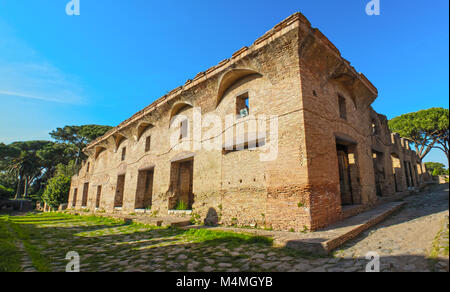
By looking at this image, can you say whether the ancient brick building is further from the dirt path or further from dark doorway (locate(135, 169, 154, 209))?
the dirt path

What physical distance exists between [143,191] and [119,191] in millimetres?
2889

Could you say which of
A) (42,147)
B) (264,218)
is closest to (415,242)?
(264,218)

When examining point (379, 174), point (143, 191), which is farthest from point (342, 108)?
point (143, 191)

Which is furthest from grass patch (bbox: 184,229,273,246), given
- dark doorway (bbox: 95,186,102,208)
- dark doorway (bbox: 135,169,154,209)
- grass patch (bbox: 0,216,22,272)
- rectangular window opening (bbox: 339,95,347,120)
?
dark doorway (bbox: 95,186,102,208)

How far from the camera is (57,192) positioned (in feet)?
67.2

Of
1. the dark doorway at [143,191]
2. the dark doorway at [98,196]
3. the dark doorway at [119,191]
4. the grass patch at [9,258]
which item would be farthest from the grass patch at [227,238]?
the dark doorway at [98,196]

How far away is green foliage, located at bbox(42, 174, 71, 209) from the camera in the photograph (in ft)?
67.1

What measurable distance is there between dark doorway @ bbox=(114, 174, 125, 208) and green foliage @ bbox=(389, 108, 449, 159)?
28582 mm

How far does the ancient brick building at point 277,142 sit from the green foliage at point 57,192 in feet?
44.9

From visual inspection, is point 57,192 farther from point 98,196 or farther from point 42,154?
point 42,154

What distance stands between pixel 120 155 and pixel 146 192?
Result: 13.8 feet

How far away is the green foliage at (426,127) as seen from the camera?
66.3 ft
